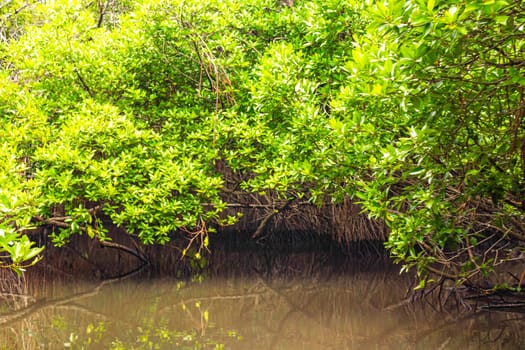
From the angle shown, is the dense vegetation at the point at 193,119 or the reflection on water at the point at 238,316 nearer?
the reflection on water at the point at 238,316

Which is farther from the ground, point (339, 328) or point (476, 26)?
point (476, 26)

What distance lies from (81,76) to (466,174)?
5.79 metres

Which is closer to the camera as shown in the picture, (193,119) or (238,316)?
(238,316)

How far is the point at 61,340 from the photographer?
5195 millimetres

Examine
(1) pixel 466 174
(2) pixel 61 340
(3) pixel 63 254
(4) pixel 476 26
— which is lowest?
(2) pixel 61 340

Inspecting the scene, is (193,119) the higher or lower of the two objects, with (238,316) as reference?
higher

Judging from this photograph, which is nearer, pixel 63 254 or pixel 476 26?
pixel 476 26

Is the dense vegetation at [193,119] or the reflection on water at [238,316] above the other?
the dense vegetation at [193,119]

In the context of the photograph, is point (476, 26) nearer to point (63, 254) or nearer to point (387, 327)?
point (387, 327)

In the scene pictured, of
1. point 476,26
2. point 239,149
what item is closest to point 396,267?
point 239,149

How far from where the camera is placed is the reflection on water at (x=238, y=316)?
5164mm

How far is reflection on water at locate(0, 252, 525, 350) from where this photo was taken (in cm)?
516

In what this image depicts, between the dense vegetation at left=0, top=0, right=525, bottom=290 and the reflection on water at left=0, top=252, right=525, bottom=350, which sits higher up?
the dense vegetation at left=0, top=0, right=525, bottom=290

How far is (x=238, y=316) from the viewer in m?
6.13
